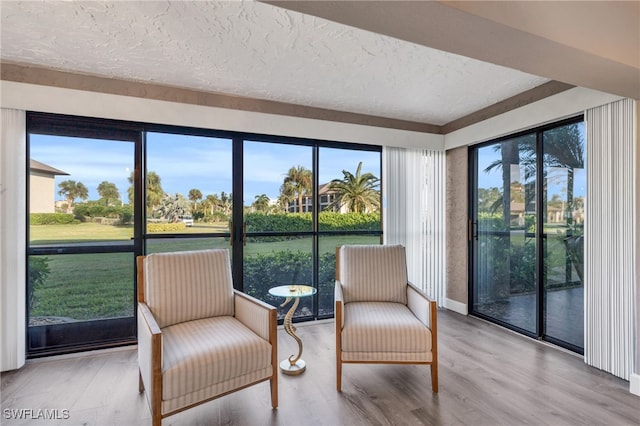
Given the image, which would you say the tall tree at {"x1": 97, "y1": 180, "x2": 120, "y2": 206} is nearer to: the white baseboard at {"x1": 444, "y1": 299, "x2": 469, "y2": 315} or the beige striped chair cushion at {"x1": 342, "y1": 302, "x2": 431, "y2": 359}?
the beige striped chair cushion at {"x1": 342, "y1": 302, "x2": 431, "y2": 359}

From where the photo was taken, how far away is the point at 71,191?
2.82 m

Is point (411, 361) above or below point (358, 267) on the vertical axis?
below

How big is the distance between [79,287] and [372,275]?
2724 mm

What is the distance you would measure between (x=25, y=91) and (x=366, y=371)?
142 inches

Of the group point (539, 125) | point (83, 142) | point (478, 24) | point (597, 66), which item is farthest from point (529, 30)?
point (83, 142)

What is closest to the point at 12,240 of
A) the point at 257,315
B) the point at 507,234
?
the point at 257,315

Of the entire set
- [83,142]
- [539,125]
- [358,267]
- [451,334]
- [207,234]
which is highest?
[539,125]

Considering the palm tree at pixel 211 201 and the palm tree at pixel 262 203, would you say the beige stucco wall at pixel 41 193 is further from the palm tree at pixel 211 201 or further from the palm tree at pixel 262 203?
the palm tree at pixel 262 203

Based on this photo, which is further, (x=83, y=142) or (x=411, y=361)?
(x=83, y=142)

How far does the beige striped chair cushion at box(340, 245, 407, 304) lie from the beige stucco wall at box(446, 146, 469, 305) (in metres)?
1.44

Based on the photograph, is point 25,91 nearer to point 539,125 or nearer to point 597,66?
point 597,66

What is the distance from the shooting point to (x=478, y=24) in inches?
53.2

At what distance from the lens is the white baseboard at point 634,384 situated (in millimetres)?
2127

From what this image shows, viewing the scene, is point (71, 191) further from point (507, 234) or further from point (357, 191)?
point (507, 234)
